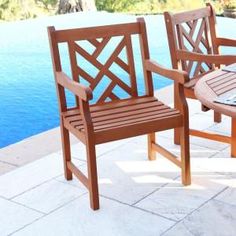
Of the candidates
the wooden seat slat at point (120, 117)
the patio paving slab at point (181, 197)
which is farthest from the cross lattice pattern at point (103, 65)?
the patio paving slab at point (181, 197)

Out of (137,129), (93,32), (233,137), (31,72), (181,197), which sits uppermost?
(93,32)

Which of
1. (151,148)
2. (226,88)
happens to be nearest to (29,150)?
(151,148)

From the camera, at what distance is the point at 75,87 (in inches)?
93.7

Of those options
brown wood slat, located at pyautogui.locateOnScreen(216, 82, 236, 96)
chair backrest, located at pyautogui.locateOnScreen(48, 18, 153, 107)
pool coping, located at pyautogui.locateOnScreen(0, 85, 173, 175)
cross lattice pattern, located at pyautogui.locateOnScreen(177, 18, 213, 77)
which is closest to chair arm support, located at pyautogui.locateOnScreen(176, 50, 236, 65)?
cross lattice pattern, located at pyautogui.locateOnScreen(177, 18, 213, 77)

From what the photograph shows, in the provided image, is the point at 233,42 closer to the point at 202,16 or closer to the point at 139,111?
the point at 202,16

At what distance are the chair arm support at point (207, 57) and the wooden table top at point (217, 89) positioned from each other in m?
0.54

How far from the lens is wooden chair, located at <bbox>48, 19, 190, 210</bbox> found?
239 cm

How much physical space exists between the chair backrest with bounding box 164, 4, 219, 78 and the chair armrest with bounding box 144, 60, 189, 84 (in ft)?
0.95

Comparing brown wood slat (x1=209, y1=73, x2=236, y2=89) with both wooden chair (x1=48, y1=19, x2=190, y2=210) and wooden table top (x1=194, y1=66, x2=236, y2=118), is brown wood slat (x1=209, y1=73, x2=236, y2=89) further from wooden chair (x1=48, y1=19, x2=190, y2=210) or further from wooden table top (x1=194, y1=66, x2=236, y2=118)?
wooden chair (x1=48, y1=19, x2=190, y2=210)

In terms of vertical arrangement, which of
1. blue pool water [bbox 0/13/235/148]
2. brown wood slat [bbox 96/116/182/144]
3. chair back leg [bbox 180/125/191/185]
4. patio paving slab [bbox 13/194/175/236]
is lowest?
blue pool water [bbox 0/13/235/148]

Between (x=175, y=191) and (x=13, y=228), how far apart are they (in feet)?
2.79

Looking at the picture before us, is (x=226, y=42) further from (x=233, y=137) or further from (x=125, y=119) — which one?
(x=125, y=119)

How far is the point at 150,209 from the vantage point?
7.96 ft

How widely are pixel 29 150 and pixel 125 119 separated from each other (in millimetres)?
985
